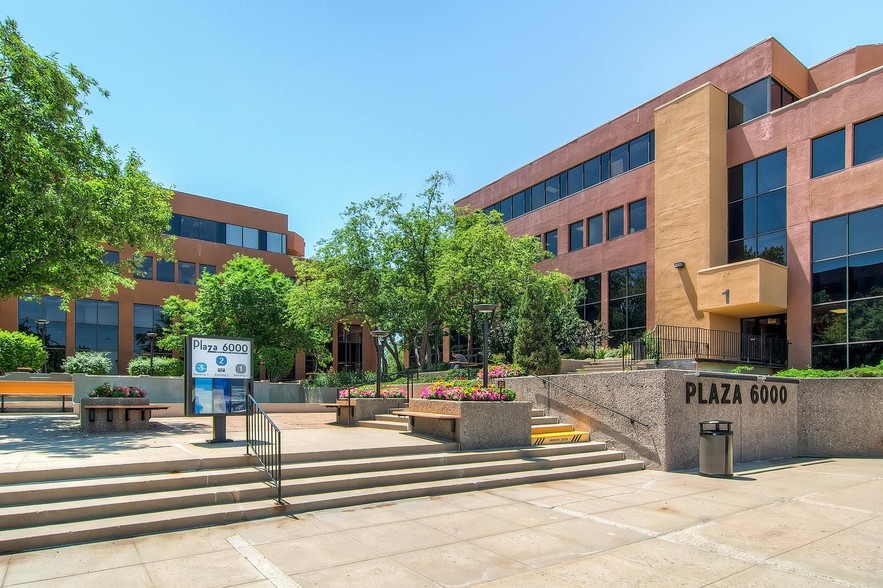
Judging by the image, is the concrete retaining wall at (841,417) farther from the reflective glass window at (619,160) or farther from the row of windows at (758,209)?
the reflective glass window at (619,160)

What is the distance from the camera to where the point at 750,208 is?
23438mm

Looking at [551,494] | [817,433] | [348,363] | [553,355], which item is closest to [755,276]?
A: [817,433]

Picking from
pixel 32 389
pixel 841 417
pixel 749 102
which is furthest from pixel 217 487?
pixel 749 102

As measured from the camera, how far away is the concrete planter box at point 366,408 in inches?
599

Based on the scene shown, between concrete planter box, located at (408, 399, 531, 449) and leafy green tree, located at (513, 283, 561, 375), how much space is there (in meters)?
6.14

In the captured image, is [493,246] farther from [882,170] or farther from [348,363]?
[348,363]

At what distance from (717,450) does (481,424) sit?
4638 mm

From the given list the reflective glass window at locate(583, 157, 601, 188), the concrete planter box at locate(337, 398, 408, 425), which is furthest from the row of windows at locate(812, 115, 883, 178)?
the concrete planter box at locate(337, 398, 408, 425)

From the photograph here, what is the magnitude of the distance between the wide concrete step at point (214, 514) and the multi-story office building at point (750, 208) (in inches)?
632

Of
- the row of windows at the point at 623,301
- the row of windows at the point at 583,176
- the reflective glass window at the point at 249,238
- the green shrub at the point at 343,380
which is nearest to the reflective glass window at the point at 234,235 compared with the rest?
the reflective glass window at the point at 249,238

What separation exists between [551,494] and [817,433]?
33.7ft

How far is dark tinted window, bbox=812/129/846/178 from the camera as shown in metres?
20.7

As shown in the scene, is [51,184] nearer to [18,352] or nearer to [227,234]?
[18,352]

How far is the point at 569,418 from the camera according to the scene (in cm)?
1400
